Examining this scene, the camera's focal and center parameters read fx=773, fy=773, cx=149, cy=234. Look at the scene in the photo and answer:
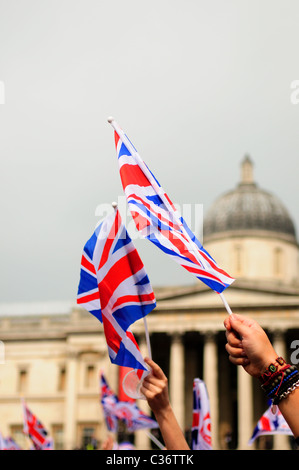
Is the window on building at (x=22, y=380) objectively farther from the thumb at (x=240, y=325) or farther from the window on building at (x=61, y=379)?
Result: the thumb at (x=240, y=325)

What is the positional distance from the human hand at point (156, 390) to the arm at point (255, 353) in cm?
Answer: 93

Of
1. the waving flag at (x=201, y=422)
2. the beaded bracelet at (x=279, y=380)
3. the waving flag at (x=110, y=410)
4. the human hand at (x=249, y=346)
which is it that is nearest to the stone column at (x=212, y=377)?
the waving flag at (x=110, y=410)

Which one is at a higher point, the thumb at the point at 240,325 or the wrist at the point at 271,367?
the thumb at the point at 240,325

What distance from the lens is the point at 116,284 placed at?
5879 millimetres

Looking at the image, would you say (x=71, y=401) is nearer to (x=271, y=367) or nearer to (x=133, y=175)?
(x=133, y=175)

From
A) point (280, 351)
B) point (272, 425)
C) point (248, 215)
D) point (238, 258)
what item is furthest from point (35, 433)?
point (248, 215)

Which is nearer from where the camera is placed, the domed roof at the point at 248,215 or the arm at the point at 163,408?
the arm at the point at 163,408

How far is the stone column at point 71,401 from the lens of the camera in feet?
171

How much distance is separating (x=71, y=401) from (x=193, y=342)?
9.27m

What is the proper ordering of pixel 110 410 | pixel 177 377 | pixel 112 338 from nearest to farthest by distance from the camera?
pixel 112 338 → pixel 110 410 → pixel 177 377

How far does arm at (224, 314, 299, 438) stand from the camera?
306 centimetres

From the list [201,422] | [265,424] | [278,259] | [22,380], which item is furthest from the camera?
[278,259]

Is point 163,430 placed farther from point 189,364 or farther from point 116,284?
point 189,364

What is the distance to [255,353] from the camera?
318 centimetres
